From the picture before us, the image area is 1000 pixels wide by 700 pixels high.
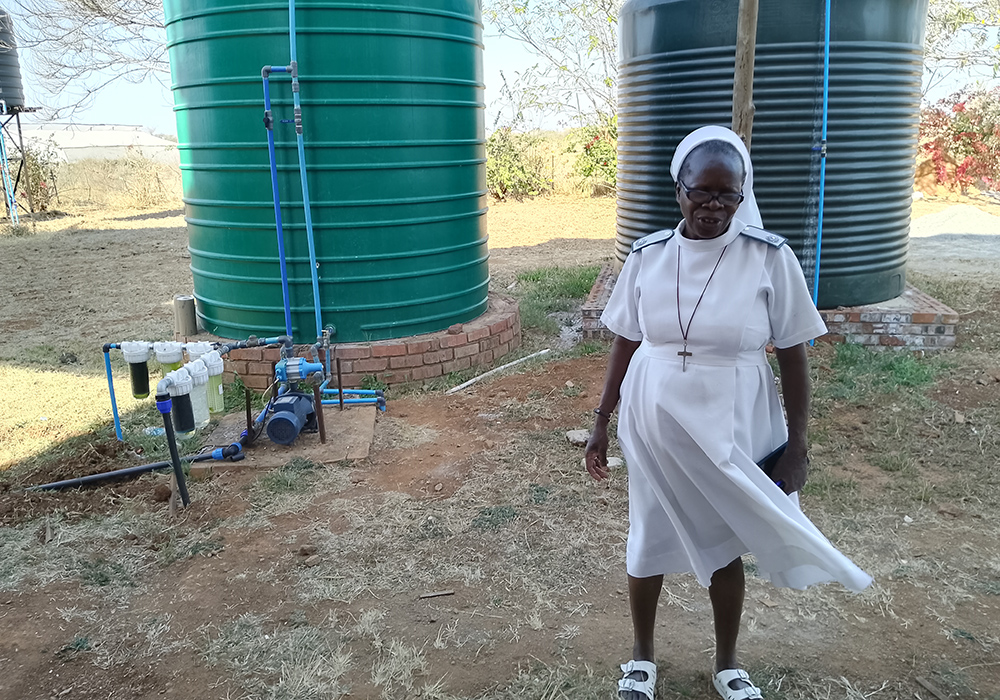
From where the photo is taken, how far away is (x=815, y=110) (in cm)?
546

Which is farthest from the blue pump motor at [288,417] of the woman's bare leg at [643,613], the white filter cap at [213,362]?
the woman's bare leg at [643,613]

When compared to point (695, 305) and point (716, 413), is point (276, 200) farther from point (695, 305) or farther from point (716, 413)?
point (716, 413)

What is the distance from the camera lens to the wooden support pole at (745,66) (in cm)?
382

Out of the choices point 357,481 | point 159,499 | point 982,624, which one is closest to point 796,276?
point 982,624

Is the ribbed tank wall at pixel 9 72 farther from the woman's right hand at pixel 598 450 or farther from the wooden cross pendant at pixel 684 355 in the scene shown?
the wooden cross pendant at pixel 684 355

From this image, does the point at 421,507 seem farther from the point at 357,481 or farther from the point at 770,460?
the point at 770,460

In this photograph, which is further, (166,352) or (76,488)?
(166,352)

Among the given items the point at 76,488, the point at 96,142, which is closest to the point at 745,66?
the point at 76,488

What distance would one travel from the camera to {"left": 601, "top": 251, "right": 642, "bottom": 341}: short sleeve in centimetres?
211

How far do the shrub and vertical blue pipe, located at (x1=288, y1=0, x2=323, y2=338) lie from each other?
44.6 ft

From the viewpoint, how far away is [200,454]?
401 centimetres

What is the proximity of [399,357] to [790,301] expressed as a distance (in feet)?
11.6

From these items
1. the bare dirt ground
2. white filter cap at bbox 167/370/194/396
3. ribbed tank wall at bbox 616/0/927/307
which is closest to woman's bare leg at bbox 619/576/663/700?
the bare dirt ground

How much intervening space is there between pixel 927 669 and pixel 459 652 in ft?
4.75
